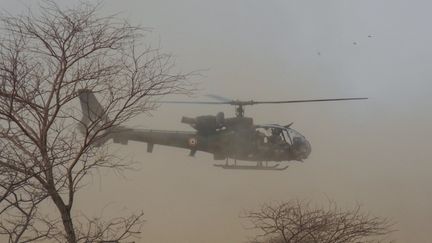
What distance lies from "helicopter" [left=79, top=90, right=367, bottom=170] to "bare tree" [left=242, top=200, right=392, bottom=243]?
432 mm

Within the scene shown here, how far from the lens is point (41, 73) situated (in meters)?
3.13

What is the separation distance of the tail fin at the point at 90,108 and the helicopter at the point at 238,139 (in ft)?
5.01

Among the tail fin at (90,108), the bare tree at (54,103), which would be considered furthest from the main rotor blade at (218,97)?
the tail fin at (90,108)

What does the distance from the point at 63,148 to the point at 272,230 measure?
228cm

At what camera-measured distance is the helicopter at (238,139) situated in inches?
197

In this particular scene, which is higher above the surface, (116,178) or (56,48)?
(56,48)

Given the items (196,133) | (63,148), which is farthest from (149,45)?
(63,148)

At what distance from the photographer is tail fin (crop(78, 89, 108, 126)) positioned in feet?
10.00

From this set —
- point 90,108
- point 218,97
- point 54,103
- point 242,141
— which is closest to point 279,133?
point 242,141

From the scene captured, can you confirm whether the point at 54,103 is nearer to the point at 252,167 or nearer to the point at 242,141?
the point at 242,141

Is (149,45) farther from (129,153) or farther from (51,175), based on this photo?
(51,175)

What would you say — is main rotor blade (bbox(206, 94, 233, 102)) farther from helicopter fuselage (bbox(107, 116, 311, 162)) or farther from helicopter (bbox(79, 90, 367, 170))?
helicopter fuselage (bbox(107, 116, 311, 162))

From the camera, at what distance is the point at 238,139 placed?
5070mm

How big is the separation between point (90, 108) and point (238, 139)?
211cm
